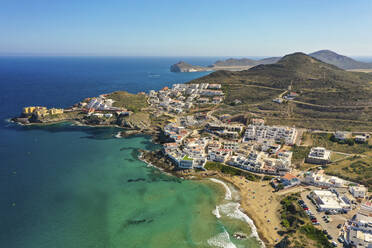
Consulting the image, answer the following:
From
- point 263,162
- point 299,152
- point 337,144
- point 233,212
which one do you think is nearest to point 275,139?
point 299,152

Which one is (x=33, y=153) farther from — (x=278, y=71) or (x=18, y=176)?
(x=278, y=71)

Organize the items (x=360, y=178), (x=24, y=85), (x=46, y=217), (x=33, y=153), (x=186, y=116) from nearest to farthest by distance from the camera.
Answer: (x=46, y=217)
(x=360, y=178)
(x=33, y=153)
(x=186, y=116)
(x=24, y=85)

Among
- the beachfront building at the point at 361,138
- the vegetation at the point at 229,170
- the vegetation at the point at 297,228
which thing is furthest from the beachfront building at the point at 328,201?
the beachfront building at the point at 361,138

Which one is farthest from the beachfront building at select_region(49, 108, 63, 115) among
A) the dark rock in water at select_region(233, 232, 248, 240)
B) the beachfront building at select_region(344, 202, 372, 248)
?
the beachfront building at select_region(344, 202, 372, 248)

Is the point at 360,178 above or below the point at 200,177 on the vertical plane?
above

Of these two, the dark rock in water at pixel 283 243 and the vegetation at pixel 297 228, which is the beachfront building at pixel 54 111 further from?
the dark rock in water at pixel 283 243

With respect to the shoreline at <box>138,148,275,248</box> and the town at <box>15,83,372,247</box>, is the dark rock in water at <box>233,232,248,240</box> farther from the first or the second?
the town at <box>15,83,372,247</box>

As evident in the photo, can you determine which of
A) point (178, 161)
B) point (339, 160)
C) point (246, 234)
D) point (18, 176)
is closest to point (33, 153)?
point (18, 176)
